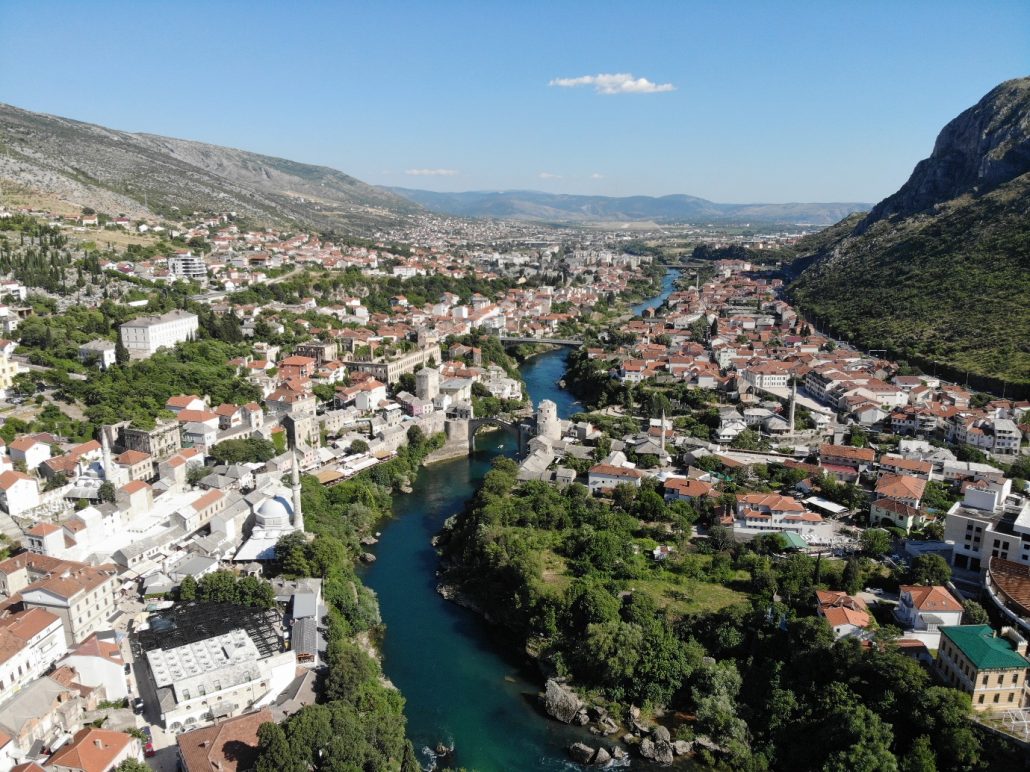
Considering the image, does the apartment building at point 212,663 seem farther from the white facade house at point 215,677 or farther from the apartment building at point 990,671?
the apartment building at point 990,671

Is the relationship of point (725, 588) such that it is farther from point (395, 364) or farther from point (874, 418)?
point (395, 364)

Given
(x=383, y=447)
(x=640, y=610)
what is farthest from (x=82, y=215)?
(x=640, y=610)

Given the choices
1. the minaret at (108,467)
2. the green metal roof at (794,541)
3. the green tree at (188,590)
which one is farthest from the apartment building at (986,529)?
the minaret at (108,467)

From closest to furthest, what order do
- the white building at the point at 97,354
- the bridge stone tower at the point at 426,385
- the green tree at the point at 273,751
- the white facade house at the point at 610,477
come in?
the green tree at the point at 273,751 < the white facade house at the point at 610,477 < the white building at the point at 97,354 < the bridge stone tower at the point at 426,385

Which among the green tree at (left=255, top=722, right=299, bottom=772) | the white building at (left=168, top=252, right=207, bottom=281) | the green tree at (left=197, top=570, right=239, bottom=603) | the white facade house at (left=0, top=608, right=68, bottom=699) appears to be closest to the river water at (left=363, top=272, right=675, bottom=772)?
the green tree at (left=255, top=722, right=299, bottom=772)

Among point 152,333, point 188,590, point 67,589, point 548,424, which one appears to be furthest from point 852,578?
point 152,333

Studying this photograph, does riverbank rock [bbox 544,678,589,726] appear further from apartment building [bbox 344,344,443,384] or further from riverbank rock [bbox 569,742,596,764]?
apartment building [bbox 344,344,443,384]

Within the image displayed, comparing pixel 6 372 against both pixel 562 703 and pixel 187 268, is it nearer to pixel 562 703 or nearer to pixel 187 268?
pixel 187 268
